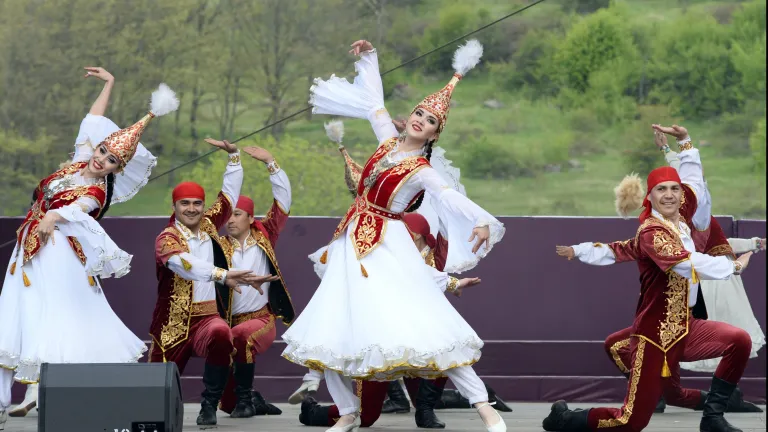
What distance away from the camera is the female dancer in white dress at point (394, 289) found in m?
6.45

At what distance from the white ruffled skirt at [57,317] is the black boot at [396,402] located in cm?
215

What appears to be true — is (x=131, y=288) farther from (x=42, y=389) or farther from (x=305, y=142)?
(x=305, y=142)

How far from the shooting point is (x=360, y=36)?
16.1 meters

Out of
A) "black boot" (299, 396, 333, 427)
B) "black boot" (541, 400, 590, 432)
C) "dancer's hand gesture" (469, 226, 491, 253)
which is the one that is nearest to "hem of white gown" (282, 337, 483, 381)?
"dancer's hand gesture" (469, 226, 491, 253)

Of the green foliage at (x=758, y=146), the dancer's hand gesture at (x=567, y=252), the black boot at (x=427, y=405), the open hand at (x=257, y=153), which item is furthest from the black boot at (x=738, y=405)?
the green foliage at (x=758, y=146)

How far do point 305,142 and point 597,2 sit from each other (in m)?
5.51

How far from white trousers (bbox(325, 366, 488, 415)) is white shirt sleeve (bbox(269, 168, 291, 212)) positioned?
1969 millimetres

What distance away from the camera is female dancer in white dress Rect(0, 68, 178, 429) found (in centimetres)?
699

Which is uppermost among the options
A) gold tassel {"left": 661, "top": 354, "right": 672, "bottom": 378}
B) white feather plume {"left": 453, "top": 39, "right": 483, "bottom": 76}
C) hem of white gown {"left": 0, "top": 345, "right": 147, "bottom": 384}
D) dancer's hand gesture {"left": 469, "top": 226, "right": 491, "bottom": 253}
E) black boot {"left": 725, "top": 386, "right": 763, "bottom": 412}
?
white feather plume {"left": 453, "top": 39, "right": 483, "bottom": 76}

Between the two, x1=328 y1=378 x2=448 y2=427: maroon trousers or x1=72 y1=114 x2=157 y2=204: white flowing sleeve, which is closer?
x1=328 y1=378 x2=448 y2=427: maroon trousers

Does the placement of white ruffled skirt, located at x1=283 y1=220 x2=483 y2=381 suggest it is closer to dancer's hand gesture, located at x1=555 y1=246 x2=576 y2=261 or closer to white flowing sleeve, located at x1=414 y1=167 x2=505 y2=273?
white flowing sleeve, located at x1=414 y1=167 x2=505 y2=273

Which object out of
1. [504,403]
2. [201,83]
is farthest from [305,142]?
[504,403]

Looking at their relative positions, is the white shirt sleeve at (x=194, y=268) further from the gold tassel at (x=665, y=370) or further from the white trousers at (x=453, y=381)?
the gold tassel at (x=665, y=370)

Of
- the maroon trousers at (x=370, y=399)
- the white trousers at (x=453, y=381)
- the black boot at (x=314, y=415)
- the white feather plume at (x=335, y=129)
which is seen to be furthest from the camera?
the white feather plume at (x=335, y=129)
